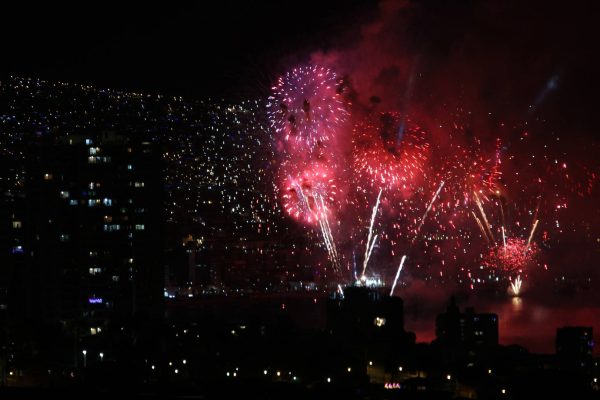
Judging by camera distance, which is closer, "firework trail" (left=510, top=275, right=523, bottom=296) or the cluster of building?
the cluster of building

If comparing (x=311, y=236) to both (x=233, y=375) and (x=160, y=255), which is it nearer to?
(x=160, y=255)

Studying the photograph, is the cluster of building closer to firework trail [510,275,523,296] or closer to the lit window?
the lit window

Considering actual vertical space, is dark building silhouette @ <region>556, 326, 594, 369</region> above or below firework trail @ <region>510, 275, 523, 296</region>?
below

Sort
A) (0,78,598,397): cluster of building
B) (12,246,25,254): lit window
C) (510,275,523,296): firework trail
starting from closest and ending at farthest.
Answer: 1. (0,78,598,397): cluster of building
2. (12,246,25,254): lit window
3. (510,275,523,296): firework trail

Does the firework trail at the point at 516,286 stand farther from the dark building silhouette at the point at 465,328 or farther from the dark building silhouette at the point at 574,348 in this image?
the dark building silhouette at the point at 574,348

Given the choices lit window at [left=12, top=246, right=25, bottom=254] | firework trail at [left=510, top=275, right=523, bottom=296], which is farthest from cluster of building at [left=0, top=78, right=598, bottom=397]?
firework trail at [left=510, top=275, right=523, bottom=296]

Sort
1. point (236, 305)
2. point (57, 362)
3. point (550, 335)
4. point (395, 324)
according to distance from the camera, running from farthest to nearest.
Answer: point (236, 305) → point (550, 335) → point (395, 324) → point (57, 362)

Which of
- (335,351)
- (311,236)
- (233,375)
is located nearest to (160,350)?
(233,375)

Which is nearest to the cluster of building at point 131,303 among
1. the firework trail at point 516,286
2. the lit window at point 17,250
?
the lit window at point 17,250

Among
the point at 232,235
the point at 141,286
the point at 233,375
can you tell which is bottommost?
the point at 233,375

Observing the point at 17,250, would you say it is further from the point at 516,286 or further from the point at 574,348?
the point at 516,286
